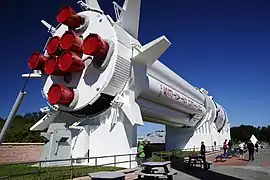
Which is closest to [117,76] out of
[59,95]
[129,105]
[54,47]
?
[129,105]

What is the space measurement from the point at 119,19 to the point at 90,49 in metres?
3.41

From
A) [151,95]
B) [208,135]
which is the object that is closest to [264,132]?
[208,135]

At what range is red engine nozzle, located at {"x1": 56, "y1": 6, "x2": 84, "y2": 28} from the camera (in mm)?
13250

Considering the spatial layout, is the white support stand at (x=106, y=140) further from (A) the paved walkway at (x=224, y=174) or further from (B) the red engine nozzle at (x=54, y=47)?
(B) the red engine nozzle at (x=54, y=47)

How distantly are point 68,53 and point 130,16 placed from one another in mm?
4440

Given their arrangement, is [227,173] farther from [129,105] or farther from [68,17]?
[68,17]

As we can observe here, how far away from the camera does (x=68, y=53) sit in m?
12.5

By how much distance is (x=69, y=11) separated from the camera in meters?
13.2

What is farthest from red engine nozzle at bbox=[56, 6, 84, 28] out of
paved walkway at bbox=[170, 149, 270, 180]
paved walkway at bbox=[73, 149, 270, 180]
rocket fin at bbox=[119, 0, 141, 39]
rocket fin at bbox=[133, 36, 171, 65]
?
paved walkway at bbox=[170, 149, 270, 180]

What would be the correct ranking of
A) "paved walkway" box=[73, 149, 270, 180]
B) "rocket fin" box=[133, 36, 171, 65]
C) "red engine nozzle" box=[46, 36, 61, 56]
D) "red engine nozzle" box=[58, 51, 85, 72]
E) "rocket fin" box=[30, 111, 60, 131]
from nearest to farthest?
"paved walkway" box=[73, 149, 270, 180] → "red engine nozzle" box=[58, 51, 85, 72] → "red engine nozzle" box=[46, 36, 61, 56] → "rocket fin" box=[133, 36, 171, 65] → "rocket fin" box=[30, 111, 60, 131]

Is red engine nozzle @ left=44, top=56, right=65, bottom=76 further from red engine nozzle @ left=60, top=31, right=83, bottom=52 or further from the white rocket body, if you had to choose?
the white rocket body

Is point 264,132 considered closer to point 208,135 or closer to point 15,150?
point 208,135

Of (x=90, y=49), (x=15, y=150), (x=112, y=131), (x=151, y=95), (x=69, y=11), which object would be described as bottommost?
(x=15, y=150)

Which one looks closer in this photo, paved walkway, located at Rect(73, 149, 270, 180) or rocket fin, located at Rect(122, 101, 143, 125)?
paved walkway, located at Rect(73, 149, 270, 180)
